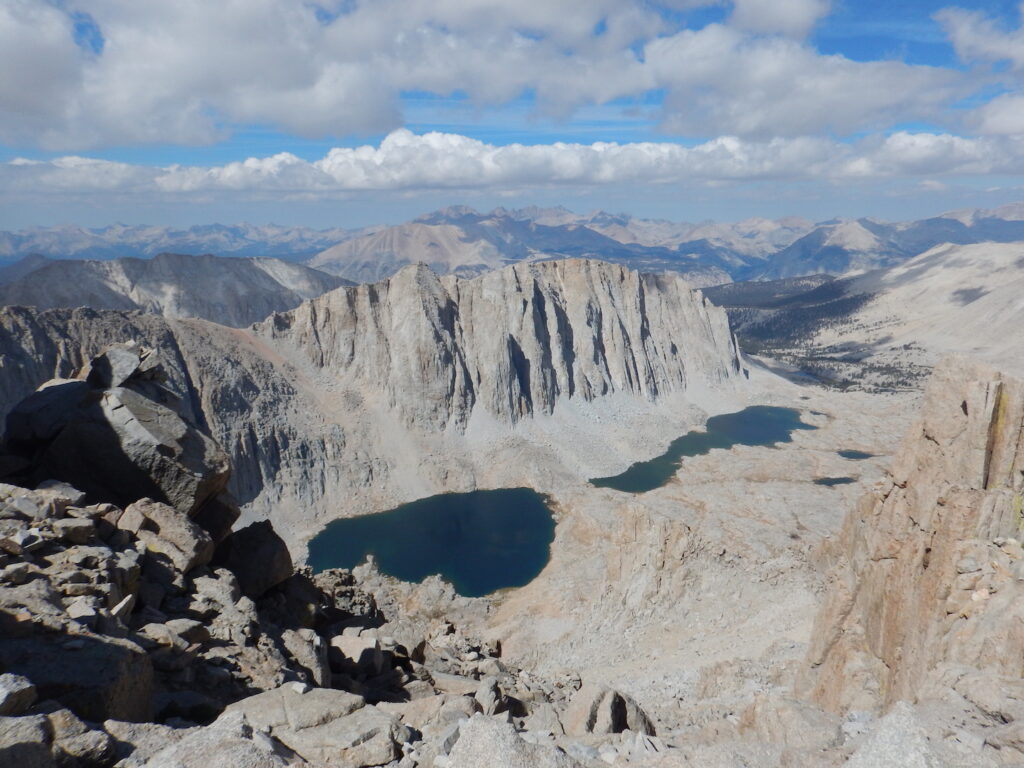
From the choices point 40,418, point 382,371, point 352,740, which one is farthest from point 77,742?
point 382,371

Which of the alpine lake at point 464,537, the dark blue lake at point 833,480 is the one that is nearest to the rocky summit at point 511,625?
the alpine lake at point 464,537

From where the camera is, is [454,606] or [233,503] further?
[454,606]

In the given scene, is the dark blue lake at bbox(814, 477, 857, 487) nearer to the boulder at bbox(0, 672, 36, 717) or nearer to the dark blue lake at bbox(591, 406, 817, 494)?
the dark blue lake at bbox(591, 406, 817, 494)

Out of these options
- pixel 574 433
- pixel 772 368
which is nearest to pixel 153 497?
pixel 574 433

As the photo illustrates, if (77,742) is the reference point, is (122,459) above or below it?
above

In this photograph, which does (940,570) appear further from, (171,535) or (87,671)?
(171,535)

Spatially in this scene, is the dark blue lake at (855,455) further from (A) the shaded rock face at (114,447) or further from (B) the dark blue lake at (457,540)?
(A) the shaded rock face at (114,447)

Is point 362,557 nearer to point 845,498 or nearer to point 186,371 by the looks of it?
point 186,371
